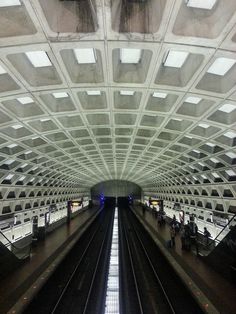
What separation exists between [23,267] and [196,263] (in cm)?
870

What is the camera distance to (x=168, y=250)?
15961 mm

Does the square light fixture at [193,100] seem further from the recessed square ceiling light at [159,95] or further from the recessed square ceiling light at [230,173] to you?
the recessed square ceiling light at [230,173]

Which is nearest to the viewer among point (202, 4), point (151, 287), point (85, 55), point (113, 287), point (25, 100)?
point (202, 4)

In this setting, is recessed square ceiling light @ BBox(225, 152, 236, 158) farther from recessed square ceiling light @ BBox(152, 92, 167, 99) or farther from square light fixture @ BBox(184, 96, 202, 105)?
recessed square ceiling light @ BBox(152, 92, 167, 99)

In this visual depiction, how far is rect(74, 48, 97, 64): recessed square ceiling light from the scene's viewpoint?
6452mm

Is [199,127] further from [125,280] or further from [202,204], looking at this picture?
[202,204]

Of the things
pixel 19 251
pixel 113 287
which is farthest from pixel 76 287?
pixel 19 251

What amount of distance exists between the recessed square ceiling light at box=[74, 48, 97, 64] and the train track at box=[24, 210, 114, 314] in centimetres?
859

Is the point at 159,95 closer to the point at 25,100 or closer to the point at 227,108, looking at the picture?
the point at 227,108

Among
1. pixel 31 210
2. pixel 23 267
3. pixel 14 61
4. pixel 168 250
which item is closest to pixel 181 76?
pixel 14 61

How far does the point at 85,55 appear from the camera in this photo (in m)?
6.63

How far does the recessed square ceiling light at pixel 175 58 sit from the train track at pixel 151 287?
8.21 m

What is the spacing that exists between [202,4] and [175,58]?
1888 millimetres

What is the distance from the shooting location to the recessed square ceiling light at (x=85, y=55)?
6452 millimetres
